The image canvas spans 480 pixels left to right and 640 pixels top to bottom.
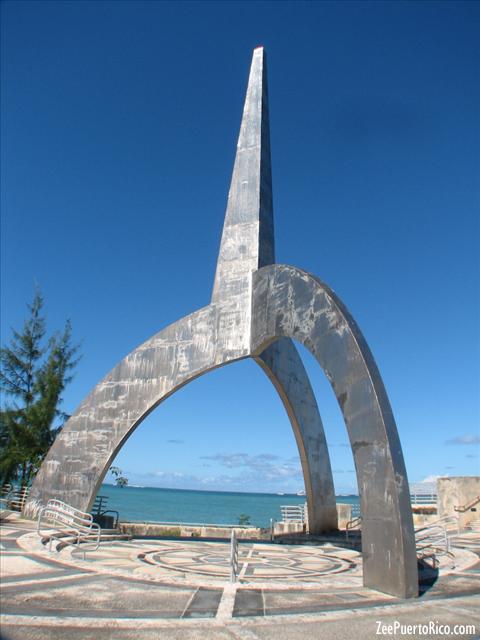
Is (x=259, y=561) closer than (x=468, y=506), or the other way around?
(x=259, y=561)

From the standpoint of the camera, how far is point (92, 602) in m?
5.01

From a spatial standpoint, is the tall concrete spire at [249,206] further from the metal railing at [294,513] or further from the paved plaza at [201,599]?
the metal railing at [294,513]

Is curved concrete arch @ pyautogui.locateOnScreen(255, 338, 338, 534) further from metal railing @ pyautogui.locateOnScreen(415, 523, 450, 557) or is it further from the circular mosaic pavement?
metal railing @ pyautogui.locateOnScreen(415, 523, 450, 557)

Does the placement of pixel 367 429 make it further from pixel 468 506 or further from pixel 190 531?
pixel 190 531

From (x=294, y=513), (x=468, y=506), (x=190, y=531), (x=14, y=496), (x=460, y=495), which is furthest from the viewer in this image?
(x=190, y=531)

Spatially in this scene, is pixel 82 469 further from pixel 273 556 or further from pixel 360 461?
pixel 360 461

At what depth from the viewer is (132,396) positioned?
12609 millimetres

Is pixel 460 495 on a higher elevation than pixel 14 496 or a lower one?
higher

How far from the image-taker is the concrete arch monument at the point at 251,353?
7.85 metres

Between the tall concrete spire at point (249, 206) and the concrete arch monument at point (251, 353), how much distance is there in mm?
31

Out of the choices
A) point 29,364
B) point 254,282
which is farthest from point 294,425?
point 29,364

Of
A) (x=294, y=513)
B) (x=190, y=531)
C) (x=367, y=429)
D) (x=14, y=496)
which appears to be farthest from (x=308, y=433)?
(x=14, y=496)

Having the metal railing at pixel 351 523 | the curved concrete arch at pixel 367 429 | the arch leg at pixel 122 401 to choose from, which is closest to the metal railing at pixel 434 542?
the metal railing at pixel 351 523

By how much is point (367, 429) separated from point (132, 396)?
23.9 ft
